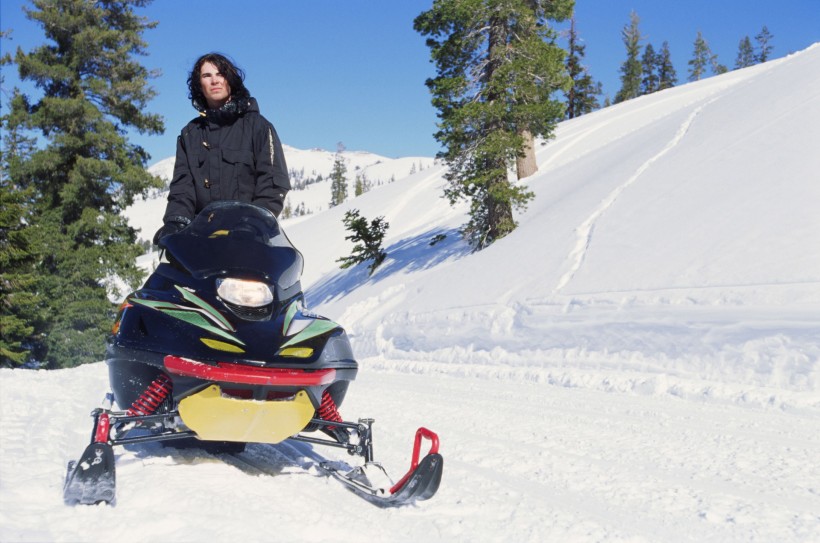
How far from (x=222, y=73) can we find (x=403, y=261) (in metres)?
13.9

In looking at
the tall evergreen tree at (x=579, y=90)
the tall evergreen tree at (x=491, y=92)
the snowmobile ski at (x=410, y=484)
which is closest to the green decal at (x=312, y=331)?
the snowmobile ski at (x=410, y=484)

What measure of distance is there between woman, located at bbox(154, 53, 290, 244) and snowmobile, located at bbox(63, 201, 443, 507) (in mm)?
474

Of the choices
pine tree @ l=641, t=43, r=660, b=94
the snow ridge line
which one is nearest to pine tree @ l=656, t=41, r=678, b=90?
pine tree @ l=641, t=43, r=660, b=94

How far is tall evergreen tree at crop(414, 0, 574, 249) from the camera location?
41.9ft

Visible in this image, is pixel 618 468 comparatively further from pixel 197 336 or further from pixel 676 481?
pixel 197 336

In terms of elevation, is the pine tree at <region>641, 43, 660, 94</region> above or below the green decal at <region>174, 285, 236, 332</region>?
above

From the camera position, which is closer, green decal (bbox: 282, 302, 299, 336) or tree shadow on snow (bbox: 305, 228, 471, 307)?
green decal (bbox: 282, 302, 299, 336)

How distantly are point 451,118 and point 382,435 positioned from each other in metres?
9.30

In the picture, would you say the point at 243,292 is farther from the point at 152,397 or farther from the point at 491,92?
the point at 491,92

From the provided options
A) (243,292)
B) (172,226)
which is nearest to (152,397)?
(243,292)

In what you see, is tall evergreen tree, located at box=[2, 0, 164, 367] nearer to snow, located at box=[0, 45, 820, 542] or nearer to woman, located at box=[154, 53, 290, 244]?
snow, located at box=[0, 45, 820, 542]

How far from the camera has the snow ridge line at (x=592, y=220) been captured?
949 centimetres

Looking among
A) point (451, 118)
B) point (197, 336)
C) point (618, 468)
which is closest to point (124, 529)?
point (197, 336)

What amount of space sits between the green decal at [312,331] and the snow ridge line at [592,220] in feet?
21.2
